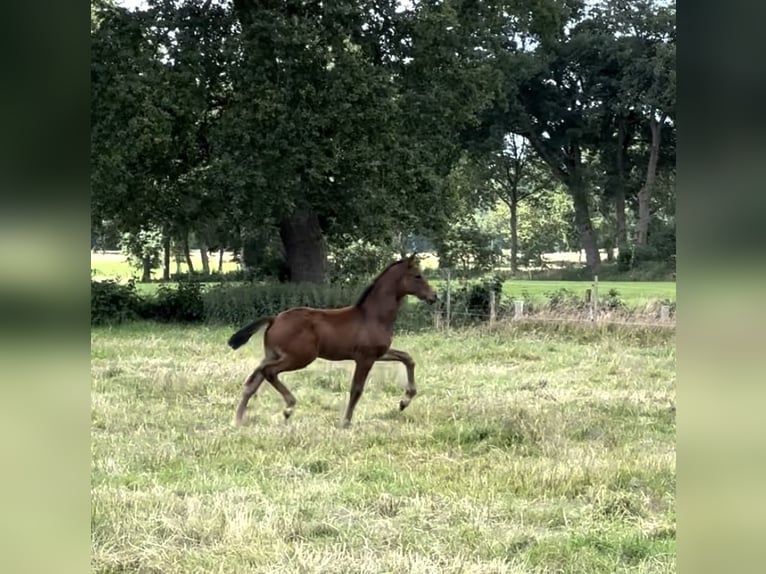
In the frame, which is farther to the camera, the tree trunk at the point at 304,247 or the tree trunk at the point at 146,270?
the tree trunk at the point at 146,270

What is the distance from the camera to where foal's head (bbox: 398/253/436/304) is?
101 inches

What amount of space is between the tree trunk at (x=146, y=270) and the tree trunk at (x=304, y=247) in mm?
592

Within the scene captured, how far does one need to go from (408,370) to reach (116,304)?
1312 mm

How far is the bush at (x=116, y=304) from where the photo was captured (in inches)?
117

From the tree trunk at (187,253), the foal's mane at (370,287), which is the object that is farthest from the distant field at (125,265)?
the foal's mane at (370,287)

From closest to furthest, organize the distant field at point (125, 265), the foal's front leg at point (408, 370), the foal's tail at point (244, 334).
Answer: the foal's tail at point (244, 334)
the foal's front leg at point (408, 370)
the distant field at point (125, 265)

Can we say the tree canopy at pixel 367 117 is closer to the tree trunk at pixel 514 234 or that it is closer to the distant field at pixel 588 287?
the tree trunk at pixel 514 234

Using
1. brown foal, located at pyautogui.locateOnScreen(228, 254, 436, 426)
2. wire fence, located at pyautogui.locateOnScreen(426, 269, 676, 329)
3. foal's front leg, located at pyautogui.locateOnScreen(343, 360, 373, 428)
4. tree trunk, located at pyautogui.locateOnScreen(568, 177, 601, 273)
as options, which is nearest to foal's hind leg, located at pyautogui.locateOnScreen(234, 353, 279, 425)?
brown foal, located at pyautogui.locateOnScreen(228, 254, 436, 426)

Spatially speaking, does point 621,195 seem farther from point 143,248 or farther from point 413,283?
point 143,248

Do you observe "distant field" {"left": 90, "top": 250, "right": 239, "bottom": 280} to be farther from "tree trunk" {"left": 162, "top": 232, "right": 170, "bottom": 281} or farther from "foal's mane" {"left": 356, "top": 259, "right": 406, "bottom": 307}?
"foal's mane" {"left": 356, "top": 259, "right": 406, "bottom": 307}

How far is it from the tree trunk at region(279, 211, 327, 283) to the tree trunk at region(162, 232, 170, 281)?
51 centimetres
